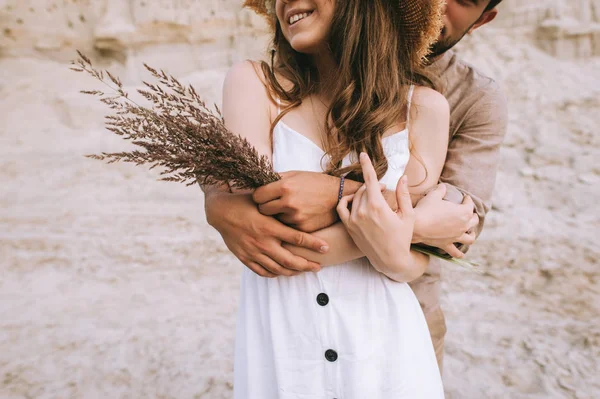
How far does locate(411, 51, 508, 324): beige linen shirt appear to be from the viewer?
1.64 m

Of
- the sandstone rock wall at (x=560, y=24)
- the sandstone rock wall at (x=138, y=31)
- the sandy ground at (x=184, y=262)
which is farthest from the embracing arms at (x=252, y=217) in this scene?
→ the sandstone rock wall at (x=560, y=24)

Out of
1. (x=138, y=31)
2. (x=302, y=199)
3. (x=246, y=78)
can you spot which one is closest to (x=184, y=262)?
(x=246, y=78)

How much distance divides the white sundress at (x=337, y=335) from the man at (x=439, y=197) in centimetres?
11

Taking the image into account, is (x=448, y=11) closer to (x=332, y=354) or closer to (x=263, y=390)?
(x=332, y=354)

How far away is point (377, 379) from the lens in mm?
1278

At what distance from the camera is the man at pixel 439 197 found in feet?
4.06

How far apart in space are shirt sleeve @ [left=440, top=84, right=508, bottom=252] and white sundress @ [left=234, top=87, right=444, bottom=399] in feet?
1.10

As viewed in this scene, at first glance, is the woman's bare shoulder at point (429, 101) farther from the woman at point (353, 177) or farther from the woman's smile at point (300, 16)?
the woman's smile at point (300, 16)

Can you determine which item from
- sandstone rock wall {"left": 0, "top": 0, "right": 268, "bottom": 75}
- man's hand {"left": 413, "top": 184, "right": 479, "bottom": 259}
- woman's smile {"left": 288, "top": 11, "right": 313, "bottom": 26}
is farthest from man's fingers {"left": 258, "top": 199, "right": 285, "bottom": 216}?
sandstone rock wall {"left": 0, "top": 0, "right": 268, "bottom": 75}

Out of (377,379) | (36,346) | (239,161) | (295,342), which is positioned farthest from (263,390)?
(36,346)

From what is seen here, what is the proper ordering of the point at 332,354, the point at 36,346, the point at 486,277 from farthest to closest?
1. the point at 486,277
2. the point at 36,346
3. the point at 332,354

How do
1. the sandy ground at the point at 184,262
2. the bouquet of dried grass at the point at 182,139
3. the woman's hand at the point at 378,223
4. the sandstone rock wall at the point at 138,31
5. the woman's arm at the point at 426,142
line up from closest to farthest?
the bouquet of dried grass at the point at 182,139 < the woman's hand at the point at 378,223 < the woman's arm at the point at 426,142 < the sandy ground at the point at 184,262 < the sandstone rock wall at the point at 138,31

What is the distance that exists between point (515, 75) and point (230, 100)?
682cm

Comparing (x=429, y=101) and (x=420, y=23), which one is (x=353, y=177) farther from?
(x=420, y=23)
